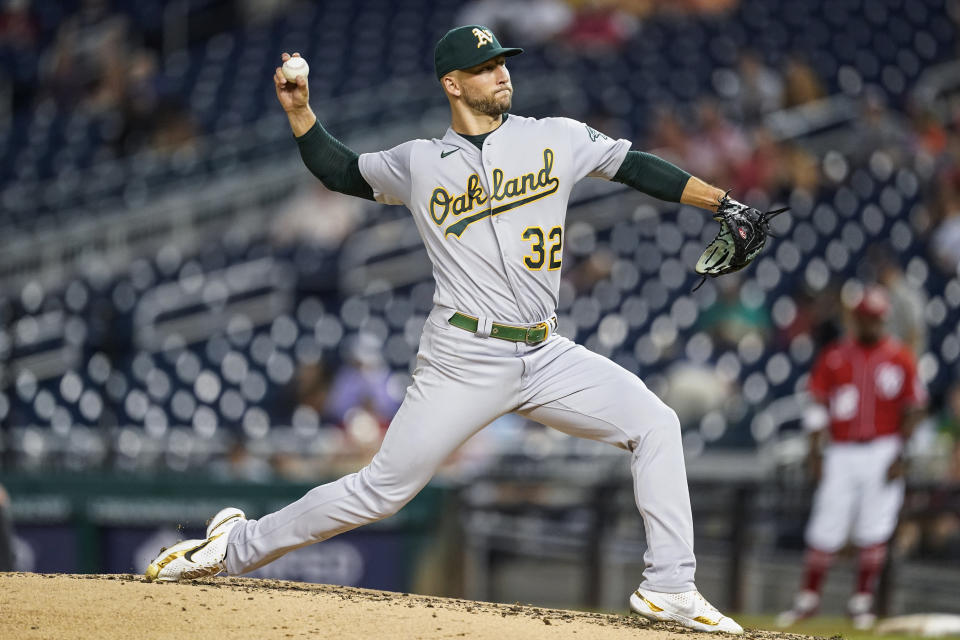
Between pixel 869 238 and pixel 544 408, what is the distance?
7.67 metres

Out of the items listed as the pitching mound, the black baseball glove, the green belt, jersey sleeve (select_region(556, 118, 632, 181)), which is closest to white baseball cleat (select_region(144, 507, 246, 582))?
the pitching mound

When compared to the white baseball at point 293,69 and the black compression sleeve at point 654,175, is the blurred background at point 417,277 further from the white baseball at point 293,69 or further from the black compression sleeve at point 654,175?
the black compression sleeve at point 654,175

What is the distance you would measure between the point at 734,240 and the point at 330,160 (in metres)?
1.12

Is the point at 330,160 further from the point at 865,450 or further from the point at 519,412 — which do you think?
the point at 865,450

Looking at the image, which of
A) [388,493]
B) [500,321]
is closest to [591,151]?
[500,321]

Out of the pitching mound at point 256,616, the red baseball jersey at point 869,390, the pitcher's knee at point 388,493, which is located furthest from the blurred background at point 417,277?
the pitcher's knee at point 388,493

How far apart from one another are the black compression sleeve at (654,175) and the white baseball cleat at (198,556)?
147 centimetres

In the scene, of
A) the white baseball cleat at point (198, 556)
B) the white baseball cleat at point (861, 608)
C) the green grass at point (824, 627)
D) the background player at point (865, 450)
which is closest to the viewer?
the white baseball cleat at point (198, 556)

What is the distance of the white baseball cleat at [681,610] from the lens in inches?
135

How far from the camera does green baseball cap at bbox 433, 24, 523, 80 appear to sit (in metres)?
3.38

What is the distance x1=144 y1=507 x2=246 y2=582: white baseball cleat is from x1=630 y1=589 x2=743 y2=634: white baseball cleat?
1160mm

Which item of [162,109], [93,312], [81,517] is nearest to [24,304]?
[93,312]

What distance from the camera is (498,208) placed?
3385mm

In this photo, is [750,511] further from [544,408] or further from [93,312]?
[93,312]
